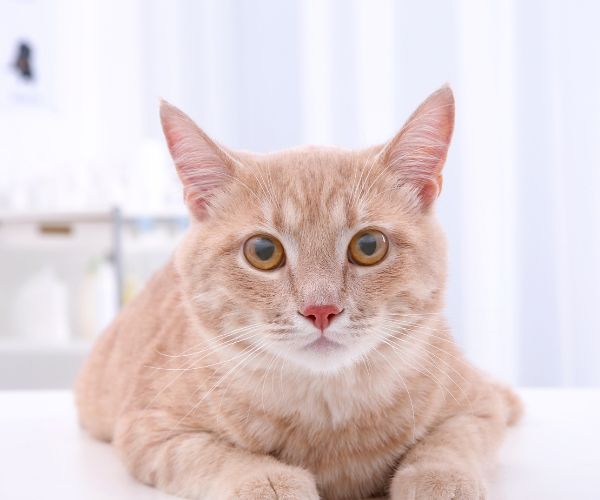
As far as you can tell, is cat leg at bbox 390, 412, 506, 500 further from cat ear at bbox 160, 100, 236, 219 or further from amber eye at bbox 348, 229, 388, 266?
cat ear at bbox 160, 100, 236, 219

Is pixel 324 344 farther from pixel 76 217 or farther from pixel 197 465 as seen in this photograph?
pixel 76 217

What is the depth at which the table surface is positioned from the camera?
99cm

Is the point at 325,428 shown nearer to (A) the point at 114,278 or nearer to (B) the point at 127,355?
(B) the point at 127,355

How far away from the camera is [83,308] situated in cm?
327

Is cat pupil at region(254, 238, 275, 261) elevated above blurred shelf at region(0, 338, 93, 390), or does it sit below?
above

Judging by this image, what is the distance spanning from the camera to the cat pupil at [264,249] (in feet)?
3.29

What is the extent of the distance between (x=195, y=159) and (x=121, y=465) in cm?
46

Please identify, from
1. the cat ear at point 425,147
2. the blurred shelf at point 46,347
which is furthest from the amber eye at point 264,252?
the blurred shelf at point 46,347

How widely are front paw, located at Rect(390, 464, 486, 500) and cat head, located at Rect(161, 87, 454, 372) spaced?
0.16 m

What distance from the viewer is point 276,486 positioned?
90 cm

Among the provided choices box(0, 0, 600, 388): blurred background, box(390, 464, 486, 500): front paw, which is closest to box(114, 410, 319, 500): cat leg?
box(390, 464, 486, 500): front paw

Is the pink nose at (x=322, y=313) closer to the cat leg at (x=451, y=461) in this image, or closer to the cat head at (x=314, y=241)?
the cat head at (x=314, y=241)

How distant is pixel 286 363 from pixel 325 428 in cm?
10

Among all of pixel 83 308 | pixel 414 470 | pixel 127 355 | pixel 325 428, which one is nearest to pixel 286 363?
pixel 325 428
